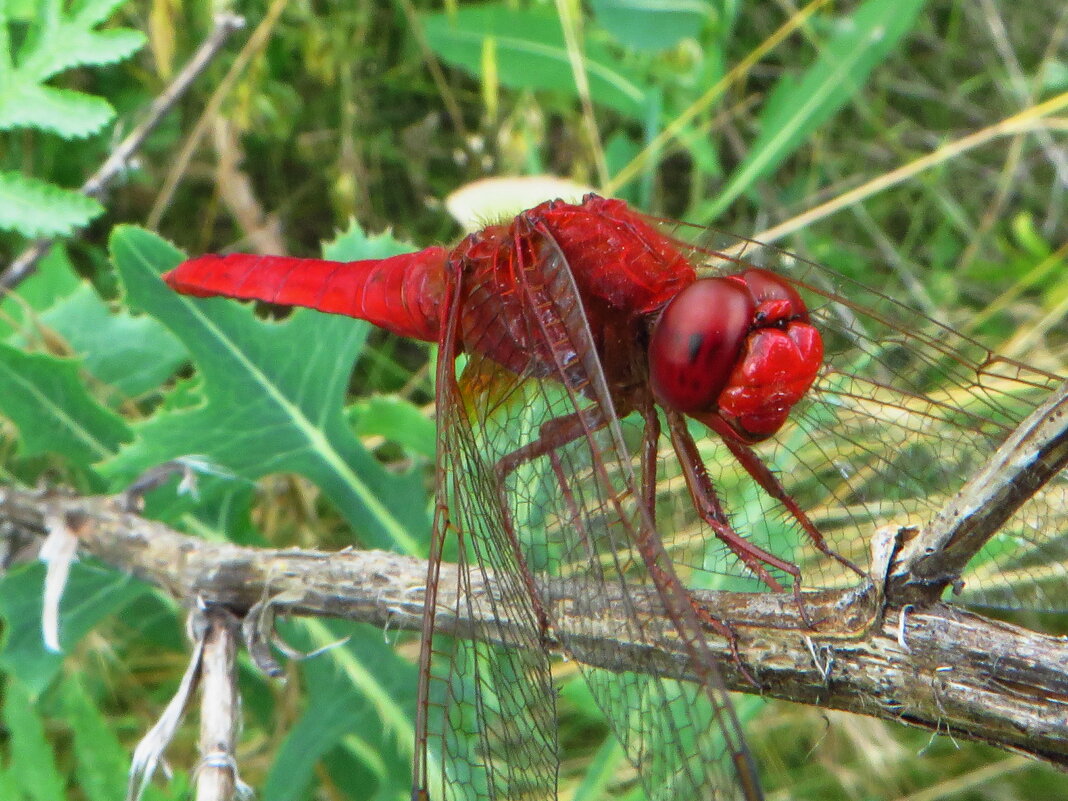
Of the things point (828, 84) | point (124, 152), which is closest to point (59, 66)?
point (124, 152)

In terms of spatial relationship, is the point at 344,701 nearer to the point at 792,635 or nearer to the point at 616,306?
the point at 616,306

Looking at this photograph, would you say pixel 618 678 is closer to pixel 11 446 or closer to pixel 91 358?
pixel 91 358

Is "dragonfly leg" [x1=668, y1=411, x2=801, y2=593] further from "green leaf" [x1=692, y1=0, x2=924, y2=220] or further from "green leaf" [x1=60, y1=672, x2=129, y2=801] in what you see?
"green leaf" [x1=692, y1=0, x2=924, y2=220]

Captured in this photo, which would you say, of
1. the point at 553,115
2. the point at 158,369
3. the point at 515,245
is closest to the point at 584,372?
the point at 515,245

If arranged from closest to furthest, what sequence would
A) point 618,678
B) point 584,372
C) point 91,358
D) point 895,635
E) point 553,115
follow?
point 895,635
point 618,678
point 584,372
point 91,358
point 553,115

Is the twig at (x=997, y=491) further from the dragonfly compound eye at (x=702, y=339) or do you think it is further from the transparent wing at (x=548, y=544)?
the dragonfly compound eye at (x=702, y=339)

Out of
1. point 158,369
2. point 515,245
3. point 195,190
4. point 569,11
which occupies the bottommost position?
point 515,245

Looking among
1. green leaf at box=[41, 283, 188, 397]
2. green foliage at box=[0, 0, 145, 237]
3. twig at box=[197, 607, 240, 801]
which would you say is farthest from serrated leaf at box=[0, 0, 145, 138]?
twig at box=[197, 607, 240, 801]
